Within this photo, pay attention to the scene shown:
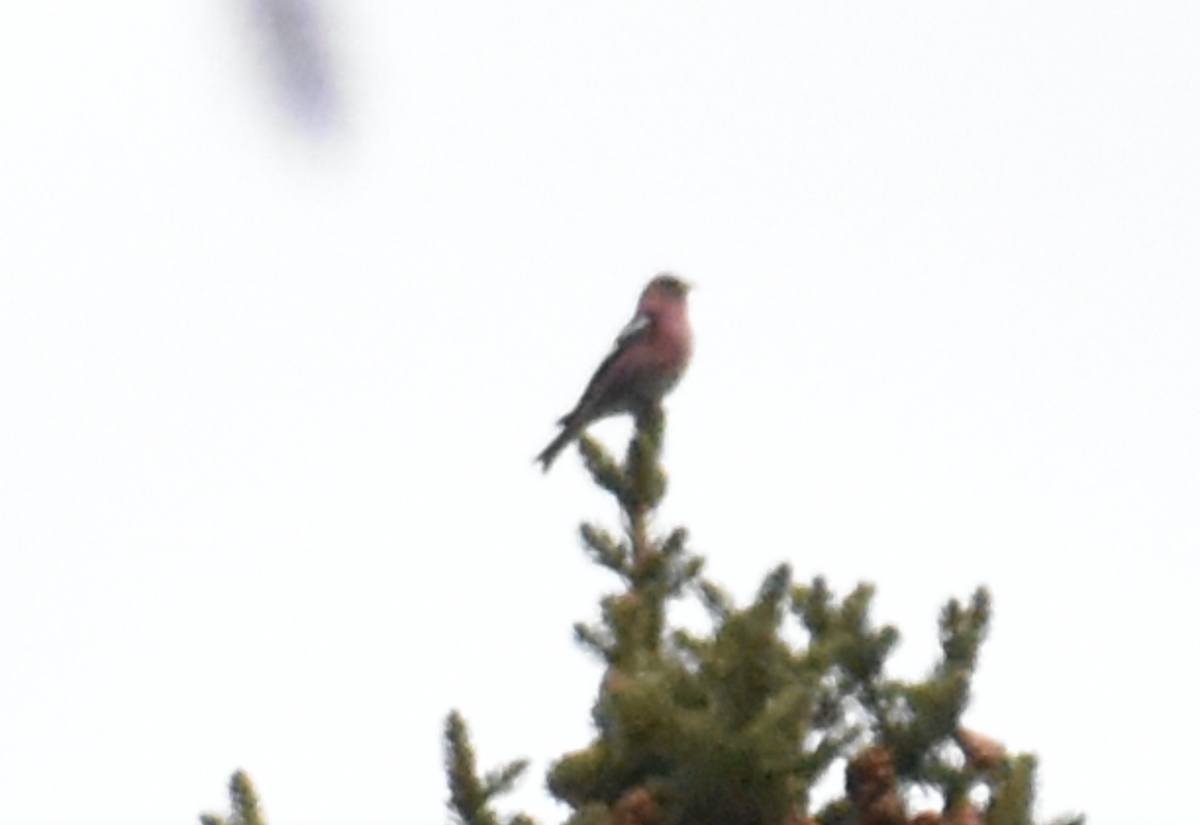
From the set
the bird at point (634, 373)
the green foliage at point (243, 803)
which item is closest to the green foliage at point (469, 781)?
the green foliage at point (243, 803)

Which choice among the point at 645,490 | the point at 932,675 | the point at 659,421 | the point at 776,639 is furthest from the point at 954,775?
the point at 659,421

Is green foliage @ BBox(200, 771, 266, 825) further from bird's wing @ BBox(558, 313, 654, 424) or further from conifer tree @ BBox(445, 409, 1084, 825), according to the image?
bird's wing @ BBox(558, 313, 654, 424)

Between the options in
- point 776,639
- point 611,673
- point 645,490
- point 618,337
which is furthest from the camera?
point 618,337

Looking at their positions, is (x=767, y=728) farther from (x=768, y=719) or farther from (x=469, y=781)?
(x=469, y=781)

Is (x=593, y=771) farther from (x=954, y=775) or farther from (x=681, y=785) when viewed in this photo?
(x=954, y=775)

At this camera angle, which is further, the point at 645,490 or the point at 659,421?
the point at 659,421

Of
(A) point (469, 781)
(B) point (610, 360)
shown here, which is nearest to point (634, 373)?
(B) point (610, 360)
